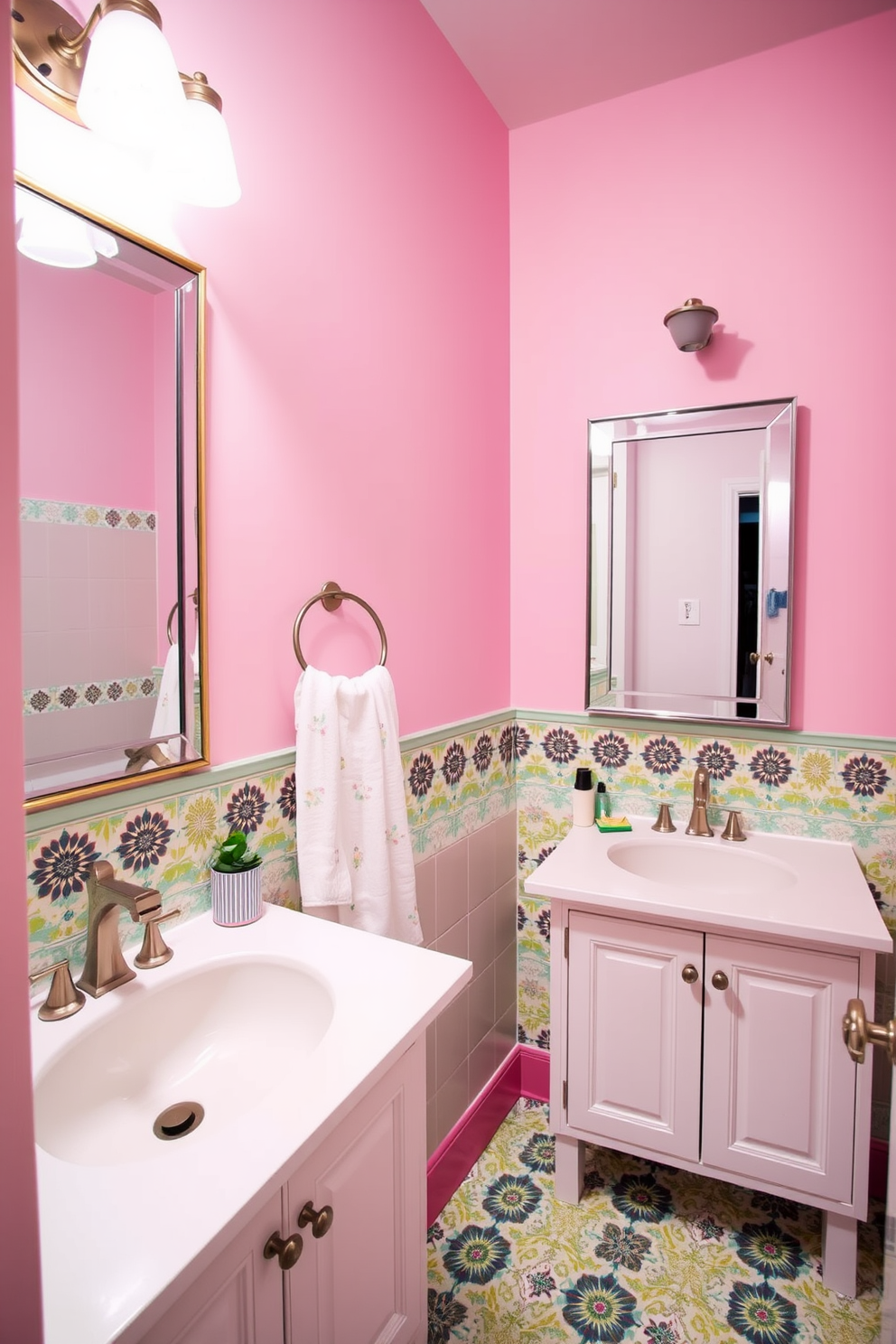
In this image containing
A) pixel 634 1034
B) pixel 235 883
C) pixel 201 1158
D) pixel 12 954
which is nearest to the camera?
pixel 12 954

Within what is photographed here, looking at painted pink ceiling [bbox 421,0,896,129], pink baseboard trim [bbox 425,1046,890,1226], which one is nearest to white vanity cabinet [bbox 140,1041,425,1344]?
pink baseboard trim [bbox 425,1046,890,1226]

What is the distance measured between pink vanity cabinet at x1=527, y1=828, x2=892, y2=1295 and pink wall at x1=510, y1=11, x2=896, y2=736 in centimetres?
57

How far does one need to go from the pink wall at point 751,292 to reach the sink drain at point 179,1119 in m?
1.39

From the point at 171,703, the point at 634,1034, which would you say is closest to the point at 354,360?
the point at 171,703

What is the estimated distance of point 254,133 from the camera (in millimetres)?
1185

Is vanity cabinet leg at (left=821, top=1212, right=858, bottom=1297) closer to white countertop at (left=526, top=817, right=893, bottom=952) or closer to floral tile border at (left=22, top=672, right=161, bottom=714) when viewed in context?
white countertop at (left=526, top=817, right=893, bottom=952)

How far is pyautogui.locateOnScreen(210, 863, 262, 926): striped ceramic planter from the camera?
110cm

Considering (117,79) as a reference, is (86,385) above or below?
below

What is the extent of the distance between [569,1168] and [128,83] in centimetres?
214

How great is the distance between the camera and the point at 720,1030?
4.89 feet

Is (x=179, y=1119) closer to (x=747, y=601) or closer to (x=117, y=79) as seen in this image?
(x=117, y=79)

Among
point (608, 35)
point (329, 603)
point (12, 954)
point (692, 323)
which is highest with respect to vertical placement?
point (608, 35)

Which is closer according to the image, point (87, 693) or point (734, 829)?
point (87, 693)

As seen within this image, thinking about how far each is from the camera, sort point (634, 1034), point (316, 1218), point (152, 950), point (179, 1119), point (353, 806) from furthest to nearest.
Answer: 1. point (634, 1034)
2. point (353, 806)
3. point (152, 950)
4. point (179, 1119)
5. point (316, 1218)
